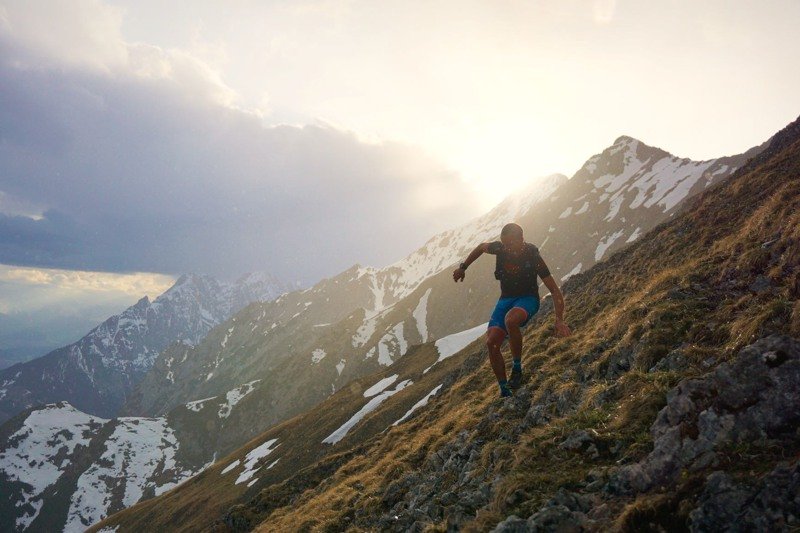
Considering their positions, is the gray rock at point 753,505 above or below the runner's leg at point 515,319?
below

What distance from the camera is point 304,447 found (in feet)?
186

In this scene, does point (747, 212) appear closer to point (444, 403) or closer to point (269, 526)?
point (444, 403)

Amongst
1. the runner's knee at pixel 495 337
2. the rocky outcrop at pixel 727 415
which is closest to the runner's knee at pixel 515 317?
the runner's knee at pixel 495 337

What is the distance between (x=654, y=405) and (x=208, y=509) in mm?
66631

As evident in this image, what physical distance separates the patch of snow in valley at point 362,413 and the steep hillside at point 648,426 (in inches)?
1246

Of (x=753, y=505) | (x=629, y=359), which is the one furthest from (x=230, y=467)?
(x=753, y=505)

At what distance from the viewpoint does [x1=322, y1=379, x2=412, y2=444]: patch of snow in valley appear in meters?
51.2

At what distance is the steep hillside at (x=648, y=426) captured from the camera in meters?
4.73

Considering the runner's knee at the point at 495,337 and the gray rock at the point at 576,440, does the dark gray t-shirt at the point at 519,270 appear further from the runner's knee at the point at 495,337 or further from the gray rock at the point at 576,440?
the gray rock at the point at 576,440

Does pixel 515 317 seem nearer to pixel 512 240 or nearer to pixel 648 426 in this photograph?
pixel 512 240

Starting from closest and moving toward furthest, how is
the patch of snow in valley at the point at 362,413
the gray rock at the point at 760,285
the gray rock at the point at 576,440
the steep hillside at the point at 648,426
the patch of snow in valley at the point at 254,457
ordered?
1. the steep hillside at the point at 648,426
2. the gray rock at the point at 576,440
3. the gray rock at the point at 760,285
4. the patch of snow in valley at the point at 362,413
5. the patch of snow in valley at the point at 254,457

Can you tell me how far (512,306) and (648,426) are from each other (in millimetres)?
4419

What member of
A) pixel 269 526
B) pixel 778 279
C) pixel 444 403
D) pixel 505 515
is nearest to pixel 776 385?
pixel 505 515

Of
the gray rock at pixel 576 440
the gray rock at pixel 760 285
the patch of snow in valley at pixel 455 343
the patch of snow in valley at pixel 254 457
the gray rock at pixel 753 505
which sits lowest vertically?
the patch of snow in valley at pixel 254 457
